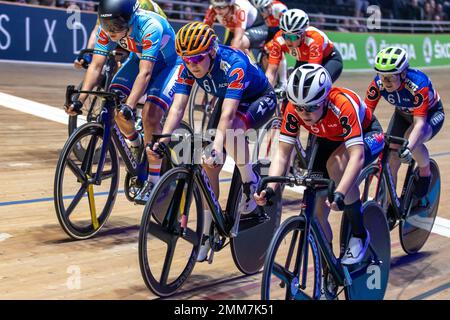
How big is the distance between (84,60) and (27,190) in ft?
3.76

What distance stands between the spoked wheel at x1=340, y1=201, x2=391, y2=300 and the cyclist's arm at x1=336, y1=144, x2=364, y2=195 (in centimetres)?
28

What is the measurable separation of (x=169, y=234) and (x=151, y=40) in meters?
1.60

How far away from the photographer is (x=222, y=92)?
4523 millimetres

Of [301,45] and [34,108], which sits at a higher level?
[301,45]

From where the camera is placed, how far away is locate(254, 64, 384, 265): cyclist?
3709 millimetres

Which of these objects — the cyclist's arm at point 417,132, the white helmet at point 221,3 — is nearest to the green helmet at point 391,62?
the cyclist's arm at point 417,132

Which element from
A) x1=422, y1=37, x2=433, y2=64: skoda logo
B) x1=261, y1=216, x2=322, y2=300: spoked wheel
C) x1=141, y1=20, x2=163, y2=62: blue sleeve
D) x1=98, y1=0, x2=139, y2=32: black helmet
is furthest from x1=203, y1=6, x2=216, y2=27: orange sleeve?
x1=422, y1=37, x2=433, y2=64: skoda logo

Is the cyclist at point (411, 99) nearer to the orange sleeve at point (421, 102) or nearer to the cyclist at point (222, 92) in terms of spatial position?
the orange sleeve at point (421, 102)

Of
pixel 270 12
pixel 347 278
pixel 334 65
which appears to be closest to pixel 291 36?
pixel 334 65

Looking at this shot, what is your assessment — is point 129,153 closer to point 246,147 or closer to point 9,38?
point 246,147

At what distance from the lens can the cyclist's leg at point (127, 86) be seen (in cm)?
542

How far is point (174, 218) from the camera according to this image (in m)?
4.09

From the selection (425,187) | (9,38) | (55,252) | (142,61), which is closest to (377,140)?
(425,187)

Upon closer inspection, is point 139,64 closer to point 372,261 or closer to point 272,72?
point 272,72
